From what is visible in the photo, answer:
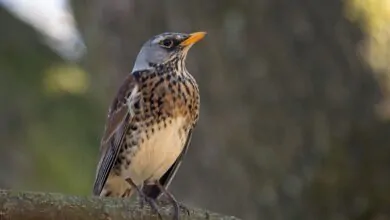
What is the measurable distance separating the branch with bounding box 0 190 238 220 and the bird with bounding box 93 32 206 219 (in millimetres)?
981

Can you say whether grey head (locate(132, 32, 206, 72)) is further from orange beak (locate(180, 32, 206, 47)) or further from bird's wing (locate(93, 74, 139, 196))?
bird's wing (locate(93, 74, 139, 196))

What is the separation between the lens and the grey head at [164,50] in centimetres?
432

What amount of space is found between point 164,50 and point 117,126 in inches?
16.0

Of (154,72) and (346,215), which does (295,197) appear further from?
(154,72)

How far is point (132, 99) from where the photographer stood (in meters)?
4.14

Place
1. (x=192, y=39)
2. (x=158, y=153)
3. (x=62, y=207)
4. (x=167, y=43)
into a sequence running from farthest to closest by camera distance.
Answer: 1. (x=167, y=43)
2. (x=192, y=39)
3. (x=158, y=153)
4. (x=62, y=207)

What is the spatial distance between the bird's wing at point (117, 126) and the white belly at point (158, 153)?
91 millimetres

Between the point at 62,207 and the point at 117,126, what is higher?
the point at 117,126

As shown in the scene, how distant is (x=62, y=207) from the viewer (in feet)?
9.61

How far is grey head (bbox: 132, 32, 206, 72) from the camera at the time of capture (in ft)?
14.2

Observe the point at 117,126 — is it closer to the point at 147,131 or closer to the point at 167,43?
the point at 147,131

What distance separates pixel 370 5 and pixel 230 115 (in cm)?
90

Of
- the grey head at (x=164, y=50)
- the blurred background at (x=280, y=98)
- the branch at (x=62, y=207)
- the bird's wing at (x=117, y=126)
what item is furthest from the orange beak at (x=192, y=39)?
the branch at (x=62, y=207)

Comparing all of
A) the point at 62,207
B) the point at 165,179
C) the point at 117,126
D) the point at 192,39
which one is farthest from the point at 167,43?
the point at 62,207
